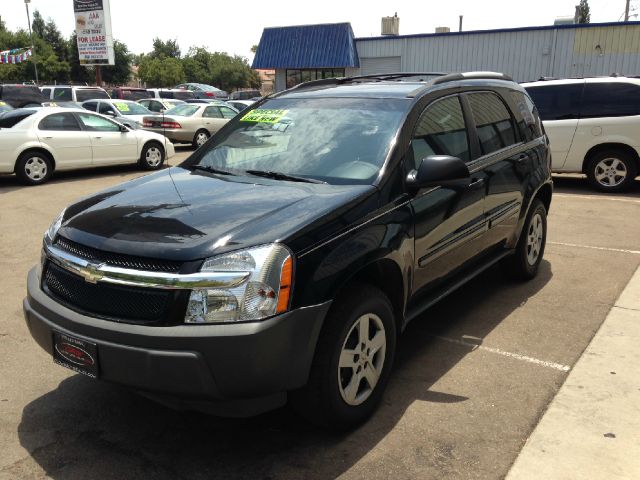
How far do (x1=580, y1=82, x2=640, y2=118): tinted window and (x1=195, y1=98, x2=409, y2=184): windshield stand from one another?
25.1 ft

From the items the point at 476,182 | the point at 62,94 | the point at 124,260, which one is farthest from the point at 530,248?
the point at 62,94

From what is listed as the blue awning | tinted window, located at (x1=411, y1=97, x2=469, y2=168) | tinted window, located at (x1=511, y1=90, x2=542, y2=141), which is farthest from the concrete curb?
the blue awning

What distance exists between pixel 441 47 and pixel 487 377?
25030 millimetres

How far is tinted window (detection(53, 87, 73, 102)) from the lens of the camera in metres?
23.2

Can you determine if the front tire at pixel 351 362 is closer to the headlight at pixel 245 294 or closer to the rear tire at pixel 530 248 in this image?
the headlight at pixel 245 294

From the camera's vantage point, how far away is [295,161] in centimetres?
380

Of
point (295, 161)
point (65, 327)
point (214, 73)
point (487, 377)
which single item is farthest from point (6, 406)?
point (214, 73)

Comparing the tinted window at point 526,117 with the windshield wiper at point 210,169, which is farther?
the tinted window at point 526,117

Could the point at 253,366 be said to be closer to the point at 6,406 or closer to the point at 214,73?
the point at 6,406

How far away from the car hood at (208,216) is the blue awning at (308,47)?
85.4 ft

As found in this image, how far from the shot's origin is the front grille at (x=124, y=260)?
105 inches

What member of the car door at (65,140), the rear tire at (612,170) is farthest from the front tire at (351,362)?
the car door at (65,140)

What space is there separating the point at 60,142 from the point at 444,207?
996 centimetres

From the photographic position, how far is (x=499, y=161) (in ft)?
15.3
